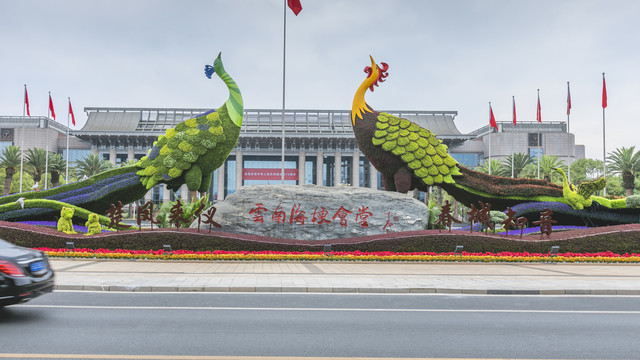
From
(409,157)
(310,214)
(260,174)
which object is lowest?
(310,214)

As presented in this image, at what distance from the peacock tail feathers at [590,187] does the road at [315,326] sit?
512 inches

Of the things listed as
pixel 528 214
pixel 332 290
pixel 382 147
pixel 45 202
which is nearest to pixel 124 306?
pixel 332 290

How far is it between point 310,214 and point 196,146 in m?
6.14

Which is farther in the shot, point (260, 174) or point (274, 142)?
point (260, 174)

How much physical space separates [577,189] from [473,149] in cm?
5014

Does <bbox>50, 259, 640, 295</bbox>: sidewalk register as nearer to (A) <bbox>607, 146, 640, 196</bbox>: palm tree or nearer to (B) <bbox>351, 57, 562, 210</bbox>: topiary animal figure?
(B) <bbox>351, 57, 562, 210</bbox>: topiary animal figure

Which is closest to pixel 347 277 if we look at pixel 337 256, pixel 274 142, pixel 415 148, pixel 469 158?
pixel 337 256

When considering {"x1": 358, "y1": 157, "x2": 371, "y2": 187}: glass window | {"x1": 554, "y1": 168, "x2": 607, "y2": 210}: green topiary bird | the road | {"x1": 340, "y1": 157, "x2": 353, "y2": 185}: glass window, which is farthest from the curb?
{"x1": 358, "y1": 157, "x2": 371, "y2": 187}: glass window

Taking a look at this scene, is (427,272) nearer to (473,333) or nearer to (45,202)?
(473,333)

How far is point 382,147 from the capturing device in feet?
66.8

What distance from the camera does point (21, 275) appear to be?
633 cm

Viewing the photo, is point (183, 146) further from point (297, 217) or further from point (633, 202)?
point (633, 202)

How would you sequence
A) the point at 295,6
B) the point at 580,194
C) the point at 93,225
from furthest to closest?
the point at 295,6 → the point at 580,194 → the point at 93,225

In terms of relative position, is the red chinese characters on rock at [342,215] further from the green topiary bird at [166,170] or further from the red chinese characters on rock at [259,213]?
the green topiary bird at [166,170]
